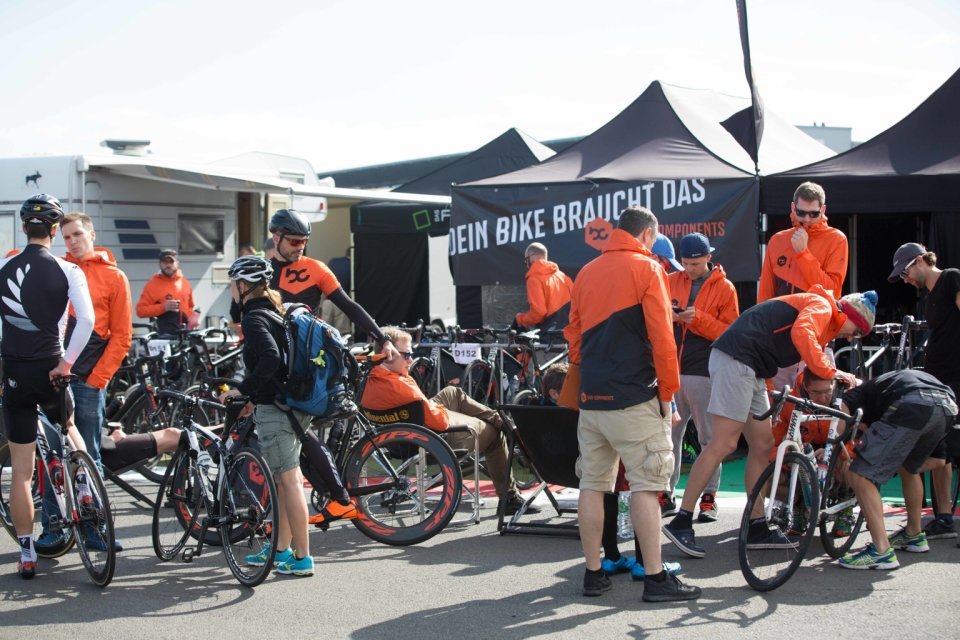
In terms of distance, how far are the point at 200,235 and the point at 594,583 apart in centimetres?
995

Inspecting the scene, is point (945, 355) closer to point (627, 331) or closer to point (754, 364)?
point (754, 364)

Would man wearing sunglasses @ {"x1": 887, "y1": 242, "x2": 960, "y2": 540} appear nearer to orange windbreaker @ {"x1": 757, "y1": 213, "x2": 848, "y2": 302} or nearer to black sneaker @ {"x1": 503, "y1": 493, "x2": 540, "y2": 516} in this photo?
orange windbreaker @ {"x1": 757, "y1": 213, "x2": 848, "y2": 302}

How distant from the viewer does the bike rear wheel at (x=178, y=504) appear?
595cm

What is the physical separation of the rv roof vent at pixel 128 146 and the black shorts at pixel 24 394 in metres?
8.20

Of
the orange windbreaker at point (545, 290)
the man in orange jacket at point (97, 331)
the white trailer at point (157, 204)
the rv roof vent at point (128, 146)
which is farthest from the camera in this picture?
the rv roof vent at point (128, 146)

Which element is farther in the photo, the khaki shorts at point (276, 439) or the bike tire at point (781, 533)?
the khaki shorts at point (276, 439)

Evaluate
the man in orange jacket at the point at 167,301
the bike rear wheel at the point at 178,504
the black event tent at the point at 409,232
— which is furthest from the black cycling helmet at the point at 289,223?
the black event tent at the point at 409,232

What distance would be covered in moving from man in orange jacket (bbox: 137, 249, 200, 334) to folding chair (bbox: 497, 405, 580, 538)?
6023 mm

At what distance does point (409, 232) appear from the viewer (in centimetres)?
1808

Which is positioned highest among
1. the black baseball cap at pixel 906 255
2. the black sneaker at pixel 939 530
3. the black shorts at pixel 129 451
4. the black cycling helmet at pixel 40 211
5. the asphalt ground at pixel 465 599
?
the black cycling helmet at pixel 40 211

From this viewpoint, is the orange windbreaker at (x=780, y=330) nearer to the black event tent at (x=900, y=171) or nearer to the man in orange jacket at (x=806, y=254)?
the man in orange jacket at (x=806, y=254)

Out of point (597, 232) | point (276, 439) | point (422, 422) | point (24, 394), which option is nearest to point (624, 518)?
point (422, 422)

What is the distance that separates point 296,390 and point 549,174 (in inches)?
239

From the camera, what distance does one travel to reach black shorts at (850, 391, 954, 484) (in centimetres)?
557
